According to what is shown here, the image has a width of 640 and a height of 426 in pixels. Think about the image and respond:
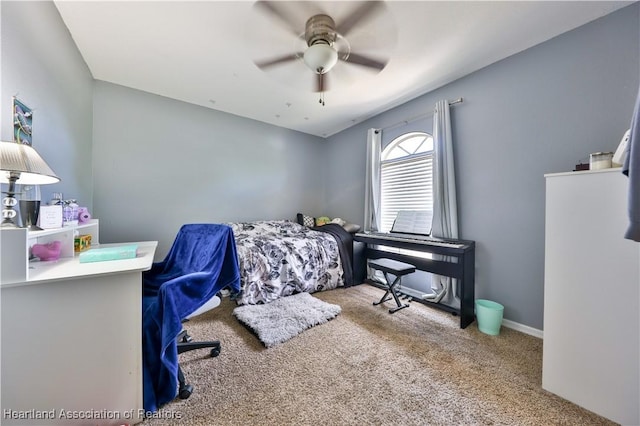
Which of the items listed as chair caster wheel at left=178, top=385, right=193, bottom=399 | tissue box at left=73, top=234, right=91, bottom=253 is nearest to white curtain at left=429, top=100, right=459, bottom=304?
chair caster wheel at left=178, top=385, right=193, bottom=399

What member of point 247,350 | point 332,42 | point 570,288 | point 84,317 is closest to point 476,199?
point 570,288

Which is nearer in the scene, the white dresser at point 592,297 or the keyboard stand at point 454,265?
the white dresser at point 592,297

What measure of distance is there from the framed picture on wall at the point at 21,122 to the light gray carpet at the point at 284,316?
6.59 ft

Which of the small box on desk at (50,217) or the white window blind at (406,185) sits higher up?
the white window blind at (406,185)

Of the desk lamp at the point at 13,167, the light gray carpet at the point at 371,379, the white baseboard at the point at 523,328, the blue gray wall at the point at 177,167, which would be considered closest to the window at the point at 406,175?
the white baseboard at the point at 523,328

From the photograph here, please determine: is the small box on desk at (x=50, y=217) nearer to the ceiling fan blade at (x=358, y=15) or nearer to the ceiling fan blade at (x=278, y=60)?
the ceiling fan blade at (x=278, y=60)

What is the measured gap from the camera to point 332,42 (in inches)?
68.7

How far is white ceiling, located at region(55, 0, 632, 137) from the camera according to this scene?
65.2 inches

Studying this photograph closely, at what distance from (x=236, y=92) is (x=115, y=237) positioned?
247 cm

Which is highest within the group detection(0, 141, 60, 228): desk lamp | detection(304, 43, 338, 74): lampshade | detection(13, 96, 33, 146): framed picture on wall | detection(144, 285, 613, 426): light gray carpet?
detection(304, 43, 338, 74): lampshade

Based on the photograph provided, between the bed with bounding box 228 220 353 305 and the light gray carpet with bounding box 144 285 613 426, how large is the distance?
0.53 metres

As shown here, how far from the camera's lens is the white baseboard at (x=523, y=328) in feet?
6.47

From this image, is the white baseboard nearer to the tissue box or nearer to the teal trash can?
the teal trash can

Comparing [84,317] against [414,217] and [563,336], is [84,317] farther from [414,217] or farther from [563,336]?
[414,217]
